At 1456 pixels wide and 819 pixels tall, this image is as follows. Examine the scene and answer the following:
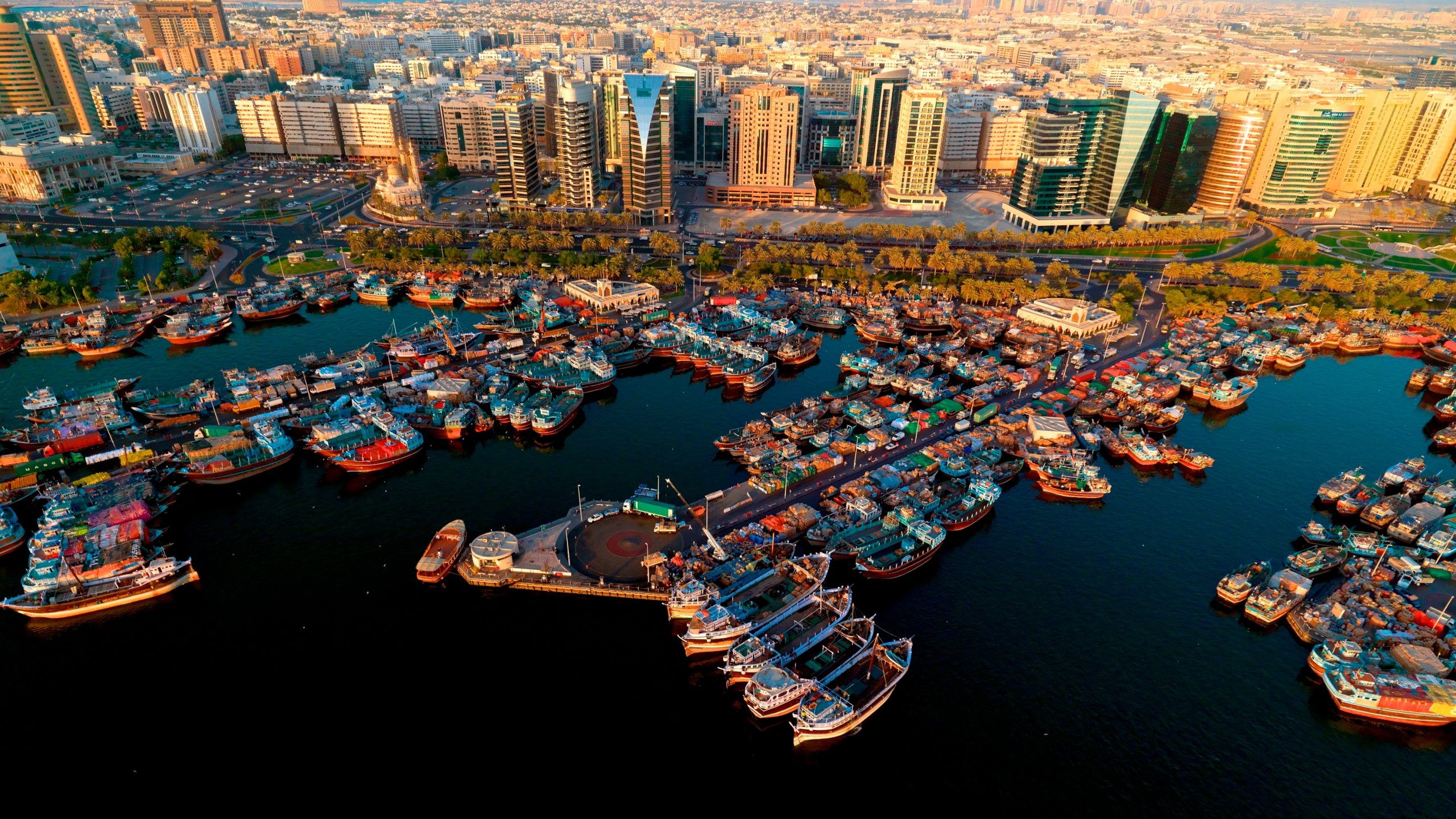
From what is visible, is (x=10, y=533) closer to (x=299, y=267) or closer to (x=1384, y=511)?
(x=299, y=267)

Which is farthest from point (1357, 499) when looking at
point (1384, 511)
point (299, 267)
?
point (299, 267)

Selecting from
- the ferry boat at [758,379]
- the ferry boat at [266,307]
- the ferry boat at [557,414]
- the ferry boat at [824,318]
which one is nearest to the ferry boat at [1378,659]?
the ferry boat at [758,379]

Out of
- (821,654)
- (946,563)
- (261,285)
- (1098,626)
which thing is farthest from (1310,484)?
(261,285)

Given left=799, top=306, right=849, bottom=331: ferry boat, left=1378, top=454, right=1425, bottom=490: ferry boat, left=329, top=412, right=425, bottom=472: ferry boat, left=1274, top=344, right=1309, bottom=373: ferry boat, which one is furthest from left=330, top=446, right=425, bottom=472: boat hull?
left=1274, top=344, right=1309, bottom=373: ferry boat

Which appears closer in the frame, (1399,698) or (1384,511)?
(1399,698)

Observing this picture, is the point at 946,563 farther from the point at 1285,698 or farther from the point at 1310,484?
the point at 1310,484

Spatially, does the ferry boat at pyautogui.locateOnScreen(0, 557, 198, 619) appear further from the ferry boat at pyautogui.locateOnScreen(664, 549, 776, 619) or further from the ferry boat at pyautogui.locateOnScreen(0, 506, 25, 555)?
the ferry boat at pyautogui.locateOnScreen(664, 549, 776, 619)

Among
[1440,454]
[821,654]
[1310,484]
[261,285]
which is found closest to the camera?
[821,654]
